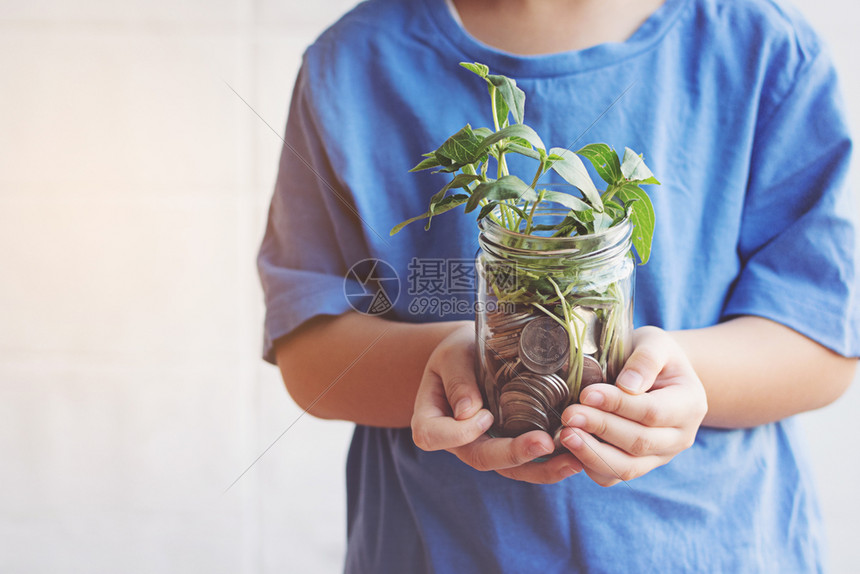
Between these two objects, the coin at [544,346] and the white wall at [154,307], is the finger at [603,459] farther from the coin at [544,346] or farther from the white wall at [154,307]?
the white wall at [154,307]

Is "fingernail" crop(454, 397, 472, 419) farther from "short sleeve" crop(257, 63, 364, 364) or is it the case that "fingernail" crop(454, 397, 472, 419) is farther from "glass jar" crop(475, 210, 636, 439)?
"short sleeve" crop(257, 63, 364, 364)

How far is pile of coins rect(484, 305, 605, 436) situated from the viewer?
0.26 m

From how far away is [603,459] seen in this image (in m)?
0.28

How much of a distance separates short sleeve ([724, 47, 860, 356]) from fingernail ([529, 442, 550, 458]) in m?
0.18

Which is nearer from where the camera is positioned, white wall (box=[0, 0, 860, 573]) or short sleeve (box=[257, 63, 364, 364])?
short sleeve (box=[257, 63, 364, 364])

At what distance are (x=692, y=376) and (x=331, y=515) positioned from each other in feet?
2.05

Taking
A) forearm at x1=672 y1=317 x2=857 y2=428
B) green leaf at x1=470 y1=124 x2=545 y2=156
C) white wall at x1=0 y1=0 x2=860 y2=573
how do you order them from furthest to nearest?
white wall at x1=0 y1=0 x2=860 y2=573 → forearm at x1=672 y1=317 x2=857 y2=428 → green leaf at x1=470 y1=124 x2=545 y2=156

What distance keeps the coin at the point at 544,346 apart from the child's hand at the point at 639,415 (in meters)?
0.02

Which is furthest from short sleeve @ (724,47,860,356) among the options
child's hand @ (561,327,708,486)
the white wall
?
the white wall

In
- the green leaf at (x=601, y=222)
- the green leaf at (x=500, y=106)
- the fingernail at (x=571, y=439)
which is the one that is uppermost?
the green leaf at (x=500, y=106)

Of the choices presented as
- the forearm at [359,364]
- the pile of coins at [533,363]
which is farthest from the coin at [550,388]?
the forearm at [359,364]

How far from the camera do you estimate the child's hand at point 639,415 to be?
269 millimetres

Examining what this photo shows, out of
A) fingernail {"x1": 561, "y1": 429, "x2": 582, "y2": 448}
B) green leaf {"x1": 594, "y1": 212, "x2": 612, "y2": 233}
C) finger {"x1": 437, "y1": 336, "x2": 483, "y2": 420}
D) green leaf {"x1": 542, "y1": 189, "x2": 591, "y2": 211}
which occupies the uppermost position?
green leaf {"x1": 542, "y1": 189, "x2": 591, "y2": 211}

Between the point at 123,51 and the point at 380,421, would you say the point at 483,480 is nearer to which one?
the point at 380,421
